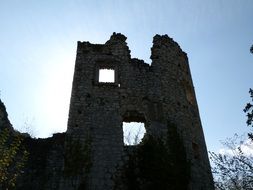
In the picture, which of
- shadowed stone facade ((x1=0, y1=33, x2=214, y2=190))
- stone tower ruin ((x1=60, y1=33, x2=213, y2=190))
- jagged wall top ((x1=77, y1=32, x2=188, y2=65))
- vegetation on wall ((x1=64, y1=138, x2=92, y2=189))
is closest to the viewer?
vegetation on wall ((x1=64, y1=138, x2=92, y2=189))

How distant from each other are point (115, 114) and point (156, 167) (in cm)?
245

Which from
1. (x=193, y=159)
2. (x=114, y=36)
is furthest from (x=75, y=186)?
(x=114, y=36)

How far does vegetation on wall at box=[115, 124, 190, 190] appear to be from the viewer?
9.73 metres

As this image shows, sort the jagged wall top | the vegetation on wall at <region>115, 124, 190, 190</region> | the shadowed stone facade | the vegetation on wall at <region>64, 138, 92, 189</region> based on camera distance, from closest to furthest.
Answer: the vegetation on wall at <region>115, 124, 190, 190</region> < the vegetation on wall at <region>64, 138, 92, 189</region> < the shadowed stone facade < the jagged wall top

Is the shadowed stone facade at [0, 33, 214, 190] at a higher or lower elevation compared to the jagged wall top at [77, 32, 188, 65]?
lower

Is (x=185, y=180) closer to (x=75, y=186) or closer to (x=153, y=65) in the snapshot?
(x=75, y=186)

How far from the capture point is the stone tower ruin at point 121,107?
10.2 meters

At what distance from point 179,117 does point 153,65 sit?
2.51 metres

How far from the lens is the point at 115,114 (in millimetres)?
11242

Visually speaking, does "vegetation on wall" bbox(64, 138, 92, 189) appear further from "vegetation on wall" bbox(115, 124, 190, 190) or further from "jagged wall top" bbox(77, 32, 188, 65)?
"jagged wall top" bbox(77, 32, 188, 65)

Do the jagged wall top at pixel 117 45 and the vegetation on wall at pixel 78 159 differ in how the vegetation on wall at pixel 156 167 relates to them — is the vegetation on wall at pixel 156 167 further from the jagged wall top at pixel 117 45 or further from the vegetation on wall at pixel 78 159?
the jagged wall top at pixel 117 45

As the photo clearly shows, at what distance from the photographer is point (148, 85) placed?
12312mm

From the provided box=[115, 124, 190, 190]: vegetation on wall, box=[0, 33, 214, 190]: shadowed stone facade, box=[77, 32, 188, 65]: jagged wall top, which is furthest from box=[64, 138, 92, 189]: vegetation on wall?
box=[77, 32, 188, 65]: jagged wall top

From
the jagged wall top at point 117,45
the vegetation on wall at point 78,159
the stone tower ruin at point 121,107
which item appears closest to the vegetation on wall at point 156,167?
the stone tower ruin at point 121,107
